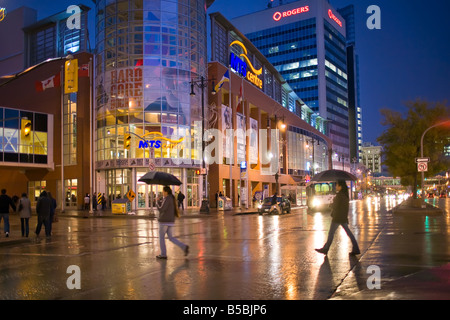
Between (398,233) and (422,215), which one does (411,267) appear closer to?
(398,233)

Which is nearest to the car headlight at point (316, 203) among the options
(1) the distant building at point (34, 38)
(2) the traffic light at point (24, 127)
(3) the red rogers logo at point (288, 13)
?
(2) the traffic light at point (24, 127)

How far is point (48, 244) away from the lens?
15.4 meters

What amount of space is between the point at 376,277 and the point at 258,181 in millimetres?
56860

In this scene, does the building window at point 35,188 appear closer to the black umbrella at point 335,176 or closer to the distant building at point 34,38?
the distant building at point 34,38

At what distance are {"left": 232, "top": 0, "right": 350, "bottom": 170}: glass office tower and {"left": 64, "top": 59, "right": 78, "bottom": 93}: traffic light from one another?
111 metres

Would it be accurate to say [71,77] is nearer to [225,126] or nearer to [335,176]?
[225,126]

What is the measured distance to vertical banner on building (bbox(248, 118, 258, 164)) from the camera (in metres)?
61.2

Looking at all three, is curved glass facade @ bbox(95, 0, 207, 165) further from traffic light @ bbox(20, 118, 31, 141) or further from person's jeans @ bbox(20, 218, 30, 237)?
person's jeans @ bbox(20, 218, 30, 237)

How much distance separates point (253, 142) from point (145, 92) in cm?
2232

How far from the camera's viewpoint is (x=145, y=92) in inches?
1756

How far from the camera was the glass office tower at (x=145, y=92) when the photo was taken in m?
44.6

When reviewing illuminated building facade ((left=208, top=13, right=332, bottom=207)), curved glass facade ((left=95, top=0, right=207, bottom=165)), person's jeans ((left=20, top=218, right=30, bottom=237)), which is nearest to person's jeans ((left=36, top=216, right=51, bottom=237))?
person's jeans ((left=20, top=218, right=30, bottom=237))

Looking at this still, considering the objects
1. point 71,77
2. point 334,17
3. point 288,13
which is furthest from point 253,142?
point 334,17

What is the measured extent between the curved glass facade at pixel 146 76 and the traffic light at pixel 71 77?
8986mm
